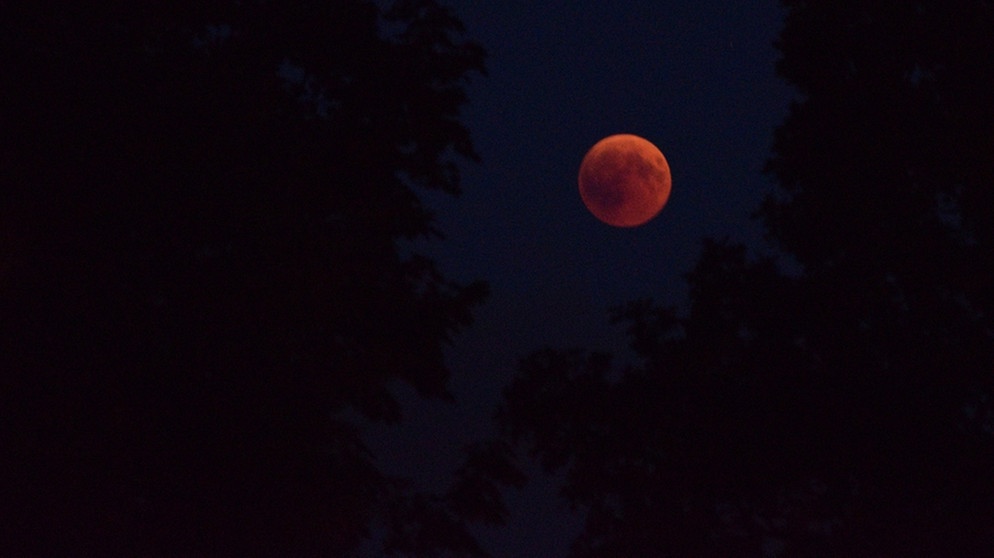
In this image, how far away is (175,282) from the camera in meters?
11.2

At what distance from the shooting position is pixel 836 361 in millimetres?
17125

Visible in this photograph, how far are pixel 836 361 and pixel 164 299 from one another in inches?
366

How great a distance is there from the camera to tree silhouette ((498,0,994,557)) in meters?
15.9

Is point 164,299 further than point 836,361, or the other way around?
point 836,361

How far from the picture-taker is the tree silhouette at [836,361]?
1593 cm

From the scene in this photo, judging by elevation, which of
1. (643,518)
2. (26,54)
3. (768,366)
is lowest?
(26,54)

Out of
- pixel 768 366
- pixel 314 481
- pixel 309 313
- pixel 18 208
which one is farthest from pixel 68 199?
pixel 768 366

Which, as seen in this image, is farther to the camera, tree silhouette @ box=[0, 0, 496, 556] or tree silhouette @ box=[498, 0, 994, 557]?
tree silhouette @ box=[498, 0, 994, 557]

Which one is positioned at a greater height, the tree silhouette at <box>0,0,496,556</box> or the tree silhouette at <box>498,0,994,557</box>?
the tree silhouette at <box>498,0,994,557</box>

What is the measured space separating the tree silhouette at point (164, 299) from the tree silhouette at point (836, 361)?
22.3 ft

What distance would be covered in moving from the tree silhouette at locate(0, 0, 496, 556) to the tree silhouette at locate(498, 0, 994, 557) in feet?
22.3

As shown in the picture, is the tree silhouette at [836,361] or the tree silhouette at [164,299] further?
the tree silhouette at [836,361]

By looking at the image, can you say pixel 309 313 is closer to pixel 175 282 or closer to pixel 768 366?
pixel 175 282

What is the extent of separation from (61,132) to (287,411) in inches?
122
